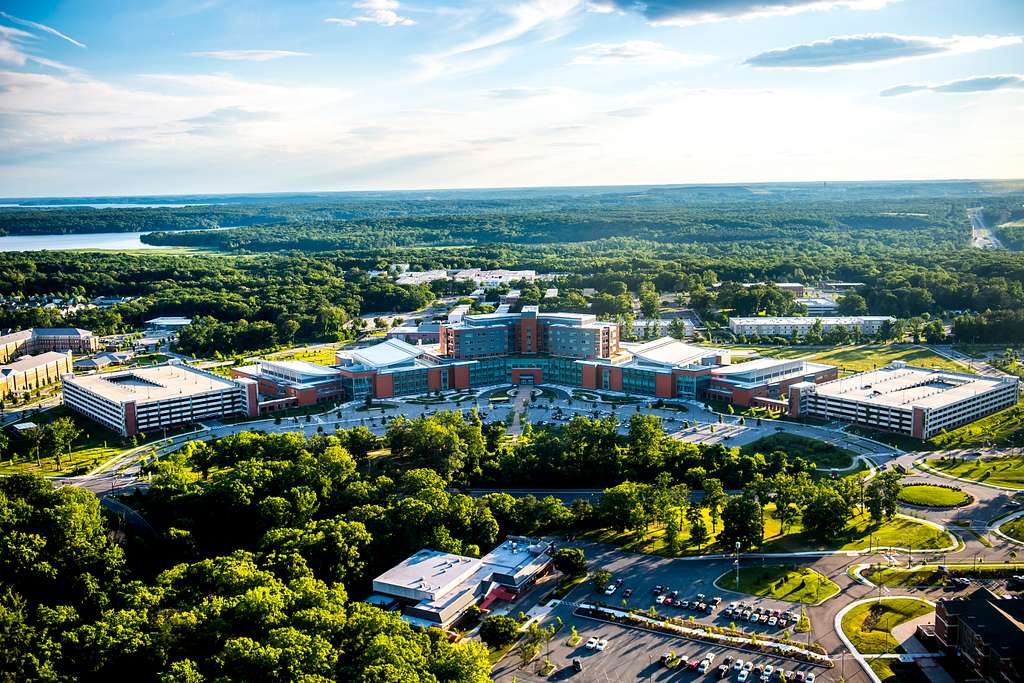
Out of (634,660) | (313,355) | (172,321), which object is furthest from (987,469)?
(172,321)

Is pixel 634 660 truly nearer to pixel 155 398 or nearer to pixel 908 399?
pixel 908 399

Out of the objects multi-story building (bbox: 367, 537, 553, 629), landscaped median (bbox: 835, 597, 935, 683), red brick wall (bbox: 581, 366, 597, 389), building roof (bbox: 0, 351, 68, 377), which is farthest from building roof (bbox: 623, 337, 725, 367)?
building roof (bbox: 0, 351, 68, 377)

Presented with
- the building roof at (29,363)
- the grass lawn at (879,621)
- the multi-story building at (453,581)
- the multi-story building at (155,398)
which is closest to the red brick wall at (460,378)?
the multi-story building at (155,398)

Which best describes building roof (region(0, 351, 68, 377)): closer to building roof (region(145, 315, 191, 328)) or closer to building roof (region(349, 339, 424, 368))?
building roof (region(145, 315, 191, 328))

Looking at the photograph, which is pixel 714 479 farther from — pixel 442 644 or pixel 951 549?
pixel 442 644

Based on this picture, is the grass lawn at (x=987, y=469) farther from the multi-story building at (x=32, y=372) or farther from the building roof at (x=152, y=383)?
the multi-story building at (x=32, y=372)

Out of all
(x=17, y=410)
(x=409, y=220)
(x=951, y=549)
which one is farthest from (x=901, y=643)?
(x=409, y=220)
